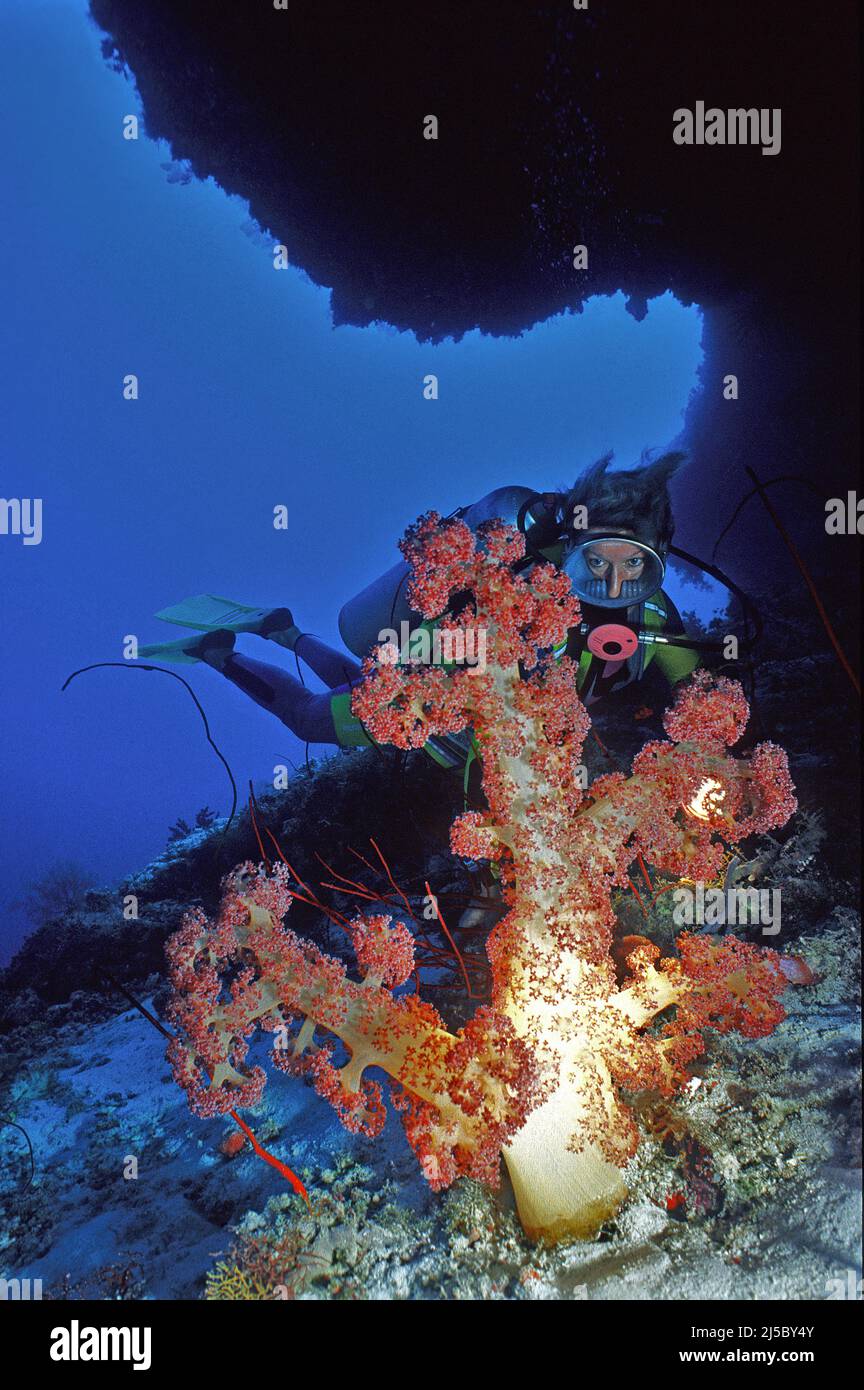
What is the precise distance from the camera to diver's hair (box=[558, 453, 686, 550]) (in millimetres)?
4031

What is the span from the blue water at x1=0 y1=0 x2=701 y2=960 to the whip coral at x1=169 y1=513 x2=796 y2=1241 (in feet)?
52.9

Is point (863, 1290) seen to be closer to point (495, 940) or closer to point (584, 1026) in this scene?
point (584, 1026)

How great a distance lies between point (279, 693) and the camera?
766 centimetres

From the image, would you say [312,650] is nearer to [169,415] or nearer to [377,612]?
[377,612]

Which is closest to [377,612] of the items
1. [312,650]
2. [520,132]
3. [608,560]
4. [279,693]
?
[279,693]

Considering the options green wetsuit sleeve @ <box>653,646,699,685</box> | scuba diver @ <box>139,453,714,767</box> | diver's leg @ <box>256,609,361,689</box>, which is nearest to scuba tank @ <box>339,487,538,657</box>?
scuba diver @ <box>139,453,714,767</box>

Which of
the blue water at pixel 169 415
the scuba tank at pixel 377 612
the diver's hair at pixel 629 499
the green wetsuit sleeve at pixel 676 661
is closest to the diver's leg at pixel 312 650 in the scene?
the scuba tank at pixel 377 612

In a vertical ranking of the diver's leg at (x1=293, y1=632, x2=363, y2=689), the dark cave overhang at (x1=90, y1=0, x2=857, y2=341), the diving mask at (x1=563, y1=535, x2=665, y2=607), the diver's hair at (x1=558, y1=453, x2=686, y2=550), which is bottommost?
the diving mask at (x1=563, y1=535, x2=665, y2=607)

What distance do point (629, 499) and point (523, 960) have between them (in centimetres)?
325

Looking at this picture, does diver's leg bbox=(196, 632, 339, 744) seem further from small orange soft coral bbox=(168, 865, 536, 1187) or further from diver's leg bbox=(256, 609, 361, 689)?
small orange soft coral bbox=(168, 865, 536, 1187)
